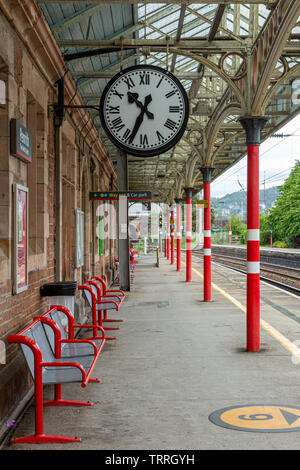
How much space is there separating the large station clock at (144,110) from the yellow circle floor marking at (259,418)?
2828 mm

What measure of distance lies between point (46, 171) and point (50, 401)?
303 centimetres

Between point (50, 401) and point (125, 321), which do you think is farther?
point (125, 321)

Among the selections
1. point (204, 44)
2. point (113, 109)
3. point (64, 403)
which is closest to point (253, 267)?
point (113, 109)

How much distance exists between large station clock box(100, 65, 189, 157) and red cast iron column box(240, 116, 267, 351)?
1.98 m

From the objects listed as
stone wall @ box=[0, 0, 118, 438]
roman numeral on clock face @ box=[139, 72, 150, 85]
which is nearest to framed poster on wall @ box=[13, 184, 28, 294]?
stone wall @ box=[0, 0, 118, 438]

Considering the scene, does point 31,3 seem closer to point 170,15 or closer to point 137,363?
point 137,363

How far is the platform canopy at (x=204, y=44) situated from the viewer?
723 centimetres

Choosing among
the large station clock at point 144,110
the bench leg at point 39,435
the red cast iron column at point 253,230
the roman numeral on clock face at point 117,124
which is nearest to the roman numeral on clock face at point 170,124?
the large station clock at point 144,110

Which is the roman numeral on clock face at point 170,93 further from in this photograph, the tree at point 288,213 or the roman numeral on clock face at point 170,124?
the tree at point 288,213

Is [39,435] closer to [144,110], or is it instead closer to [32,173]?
[32,173]

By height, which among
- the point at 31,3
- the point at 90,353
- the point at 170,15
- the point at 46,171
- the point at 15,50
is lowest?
the point at 90,353

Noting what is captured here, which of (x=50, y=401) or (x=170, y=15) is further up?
(x=170, y=15)

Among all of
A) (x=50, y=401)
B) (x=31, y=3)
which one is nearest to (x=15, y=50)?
(x=31, y=3)
